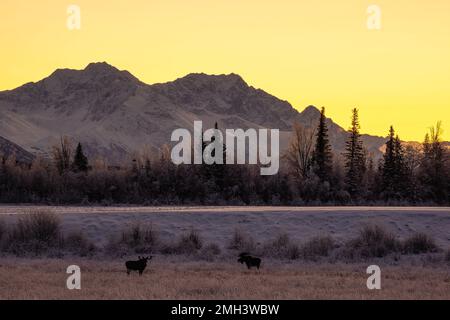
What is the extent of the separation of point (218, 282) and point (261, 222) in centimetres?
1300

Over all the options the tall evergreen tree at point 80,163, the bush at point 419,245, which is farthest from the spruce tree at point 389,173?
the bush at point 419,245

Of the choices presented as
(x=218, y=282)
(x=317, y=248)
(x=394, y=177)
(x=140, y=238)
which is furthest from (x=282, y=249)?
(x=394, y=177)

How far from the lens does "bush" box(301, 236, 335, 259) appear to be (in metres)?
25.6

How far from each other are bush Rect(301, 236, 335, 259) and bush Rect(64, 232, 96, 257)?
803cm

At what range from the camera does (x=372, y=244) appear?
26.5 meters

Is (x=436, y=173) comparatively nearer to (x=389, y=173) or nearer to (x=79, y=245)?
(x=389, y=173)

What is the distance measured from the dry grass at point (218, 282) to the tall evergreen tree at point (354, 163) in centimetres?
3759

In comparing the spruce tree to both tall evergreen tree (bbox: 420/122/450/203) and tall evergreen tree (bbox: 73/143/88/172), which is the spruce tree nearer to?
tall evergreen tree (bbox: 420/122/450/203)

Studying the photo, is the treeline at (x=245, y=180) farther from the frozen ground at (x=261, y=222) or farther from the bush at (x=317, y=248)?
the bush at (x=317, y=248)

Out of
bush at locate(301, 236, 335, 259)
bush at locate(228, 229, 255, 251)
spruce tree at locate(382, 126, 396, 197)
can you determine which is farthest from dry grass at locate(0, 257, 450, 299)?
spruce tree at locate(382, 126, 396, 197)

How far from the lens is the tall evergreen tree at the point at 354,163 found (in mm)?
60000

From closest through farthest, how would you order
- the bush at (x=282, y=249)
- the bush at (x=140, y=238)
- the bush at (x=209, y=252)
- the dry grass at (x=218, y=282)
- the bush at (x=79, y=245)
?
the dry grass at (x=218, y=282)
the bush at (x=209, y=252)
the bush at (x=282, y=249)
the bush at (x=79, y=245)
the bush at (x=140, y=238)
